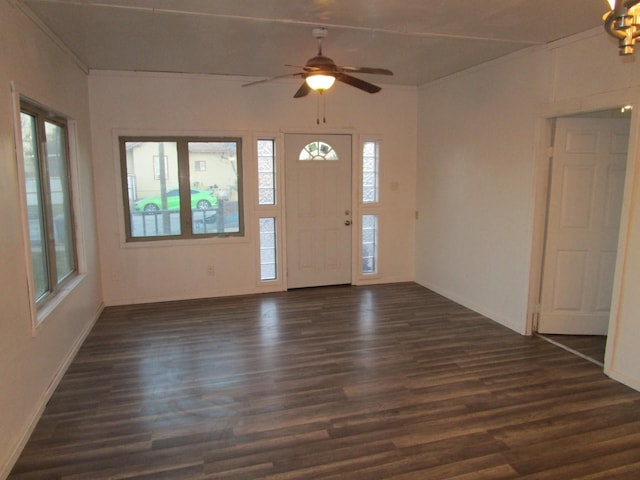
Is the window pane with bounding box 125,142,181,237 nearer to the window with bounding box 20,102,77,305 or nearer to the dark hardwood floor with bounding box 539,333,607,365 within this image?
the window with bounding box 20,102,77,305

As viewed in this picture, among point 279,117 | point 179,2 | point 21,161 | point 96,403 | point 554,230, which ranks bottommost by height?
point 96,403

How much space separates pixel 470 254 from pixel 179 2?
3.87 meters

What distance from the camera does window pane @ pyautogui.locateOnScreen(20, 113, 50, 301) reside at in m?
3.15

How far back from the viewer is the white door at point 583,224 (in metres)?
3.98

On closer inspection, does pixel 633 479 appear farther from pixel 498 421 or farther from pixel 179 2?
pixel 179 2

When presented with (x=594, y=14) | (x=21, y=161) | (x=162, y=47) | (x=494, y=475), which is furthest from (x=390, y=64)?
(x=494, y=475)

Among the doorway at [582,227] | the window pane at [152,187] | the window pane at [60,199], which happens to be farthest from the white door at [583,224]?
the window pane at [60,199]

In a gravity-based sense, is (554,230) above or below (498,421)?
above

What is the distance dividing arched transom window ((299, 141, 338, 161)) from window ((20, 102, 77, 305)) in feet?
9.01

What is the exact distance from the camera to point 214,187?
556 centimetres

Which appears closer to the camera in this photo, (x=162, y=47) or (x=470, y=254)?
(x=162, y=47)

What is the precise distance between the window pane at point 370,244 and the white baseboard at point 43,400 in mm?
3512

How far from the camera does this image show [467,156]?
5.10m

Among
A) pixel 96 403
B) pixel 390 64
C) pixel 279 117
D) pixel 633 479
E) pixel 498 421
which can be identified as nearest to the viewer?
pixel 633 479
